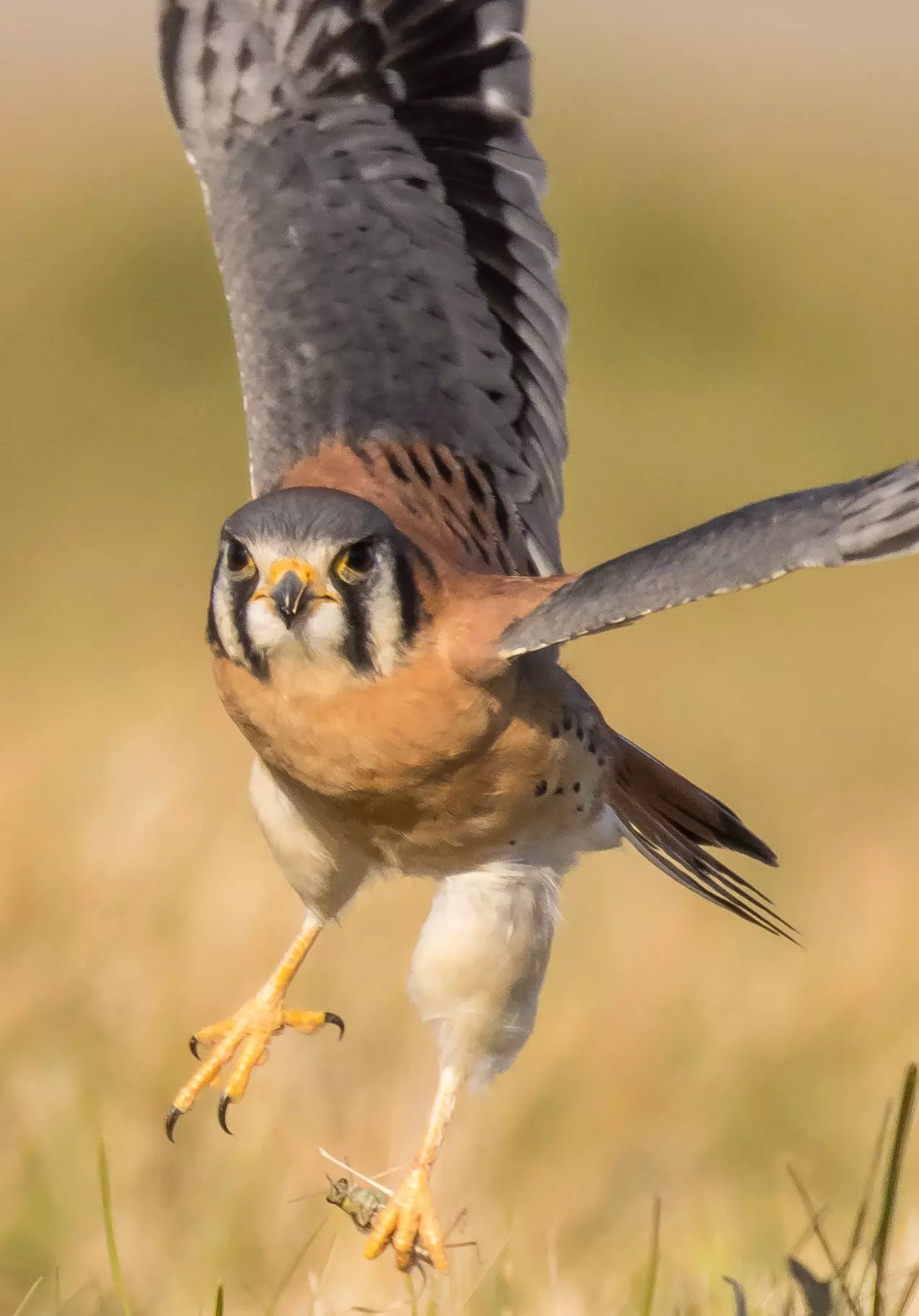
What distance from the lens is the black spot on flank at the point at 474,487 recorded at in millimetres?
4379

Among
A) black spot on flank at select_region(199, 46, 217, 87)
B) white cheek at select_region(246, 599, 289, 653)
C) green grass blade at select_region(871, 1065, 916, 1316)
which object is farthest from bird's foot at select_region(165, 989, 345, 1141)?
black spot on flank at select_region(199, 46, 217, 87)

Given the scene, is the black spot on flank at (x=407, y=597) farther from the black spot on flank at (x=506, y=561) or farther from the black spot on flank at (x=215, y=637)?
the black spot on flank at (x=506, y=561)

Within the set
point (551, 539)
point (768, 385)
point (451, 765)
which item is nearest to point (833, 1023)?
point (551, 539)

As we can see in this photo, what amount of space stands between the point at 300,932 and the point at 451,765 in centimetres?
74

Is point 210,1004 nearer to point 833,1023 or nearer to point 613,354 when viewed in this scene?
point 833,1023

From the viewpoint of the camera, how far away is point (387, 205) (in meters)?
4.53

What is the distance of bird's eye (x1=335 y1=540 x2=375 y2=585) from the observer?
359 centimetres

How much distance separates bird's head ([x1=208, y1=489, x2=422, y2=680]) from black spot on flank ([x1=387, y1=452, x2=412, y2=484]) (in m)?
0.45

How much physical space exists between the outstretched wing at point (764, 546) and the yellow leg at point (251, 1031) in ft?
4.21

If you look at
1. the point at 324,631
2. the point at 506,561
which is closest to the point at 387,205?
the point at 506,561

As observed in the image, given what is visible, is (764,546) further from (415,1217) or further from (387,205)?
(387,205)

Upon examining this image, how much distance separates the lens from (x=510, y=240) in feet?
15.0

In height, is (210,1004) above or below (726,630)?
above

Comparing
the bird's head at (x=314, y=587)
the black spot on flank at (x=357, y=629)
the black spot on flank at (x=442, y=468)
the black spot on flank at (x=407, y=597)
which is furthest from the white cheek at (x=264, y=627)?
the black spot on flank at (x=442, y=468)
